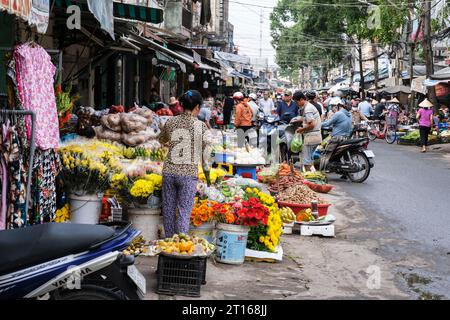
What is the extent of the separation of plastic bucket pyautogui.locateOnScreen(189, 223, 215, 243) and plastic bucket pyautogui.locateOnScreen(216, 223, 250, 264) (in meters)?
0.32

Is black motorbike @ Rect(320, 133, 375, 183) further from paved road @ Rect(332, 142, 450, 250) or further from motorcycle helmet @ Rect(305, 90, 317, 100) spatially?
motorcycle helmet @ Rect(305, 90, 317, 100)

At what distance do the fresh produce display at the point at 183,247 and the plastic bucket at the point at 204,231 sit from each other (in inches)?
42.0

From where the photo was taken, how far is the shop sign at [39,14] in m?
6.56

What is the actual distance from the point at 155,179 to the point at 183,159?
0.90m

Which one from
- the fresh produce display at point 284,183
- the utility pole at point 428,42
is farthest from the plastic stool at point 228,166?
the utility pole at point 428,42

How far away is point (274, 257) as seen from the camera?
762 cm

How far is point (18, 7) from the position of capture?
5.98 meters

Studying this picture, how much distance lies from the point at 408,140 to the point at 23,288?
26.5 meters

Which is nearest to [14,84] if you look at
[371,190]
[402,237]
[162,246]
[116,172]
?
[116,172]

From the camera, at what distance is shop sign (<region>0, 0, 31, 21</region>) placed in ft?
18.3

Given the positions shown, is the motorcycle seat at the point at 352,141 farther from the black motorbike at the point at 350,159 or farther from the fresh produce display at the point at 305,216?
the fresh produce display at the point at 305,216

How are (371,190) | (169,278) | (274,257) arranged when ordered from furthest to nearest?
(371,190) < (274,257) < (169,278)

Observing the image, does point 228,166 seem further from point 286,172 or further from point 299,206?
point 299,206
